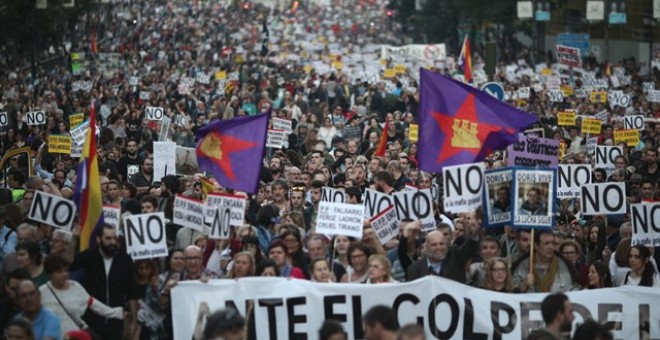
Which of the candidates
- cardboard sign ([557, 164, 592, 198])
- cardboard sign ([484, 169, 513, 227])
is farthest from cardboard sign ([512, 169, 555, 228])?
cardboard sign ([557, 164, 592, 198])

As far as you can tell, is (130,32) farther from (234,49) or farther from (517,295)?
(517,295)

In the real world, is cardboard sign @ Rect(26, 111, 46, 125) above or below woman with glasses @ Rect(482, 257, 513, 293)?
above

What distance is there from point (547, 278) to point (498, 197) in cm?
164

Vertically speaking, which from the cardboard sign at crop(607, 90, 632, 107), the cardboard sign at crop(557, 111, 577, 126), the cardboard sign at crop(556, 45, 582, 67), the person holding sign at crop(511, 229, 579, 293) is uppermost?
the cardboard sign at crop(556, 45, 582, 67)

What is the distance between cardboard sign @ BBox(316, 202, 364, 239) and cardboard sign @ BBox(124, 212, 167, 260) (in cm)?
140

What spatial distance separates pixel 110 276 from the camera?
537 inches

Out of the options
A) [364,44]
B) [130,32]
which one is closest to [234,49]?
[130,32]

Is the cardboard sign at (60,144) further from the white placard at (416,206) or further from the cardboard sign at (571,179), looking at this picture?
the white placard at (416,206)

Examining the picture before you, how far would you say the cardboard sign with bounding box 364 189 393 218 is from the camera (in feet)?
52.5

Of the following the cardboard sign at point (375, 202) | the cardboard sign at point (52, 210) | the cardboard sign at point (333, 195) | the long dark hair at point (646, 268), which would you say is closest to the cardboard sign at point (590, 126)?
the cardboard sign at point (333, 195)

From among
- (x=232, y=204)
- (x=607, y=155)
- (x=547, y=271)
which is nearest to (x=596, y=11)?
(x=607, y=155)

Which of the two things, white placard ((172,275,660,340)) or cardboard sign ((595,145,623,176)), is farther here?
cardboard sign ((595,145,623,176))

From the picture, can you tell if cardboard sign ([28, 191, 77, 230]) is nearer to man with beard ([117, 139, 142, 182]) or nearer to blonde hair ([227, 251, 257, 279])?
blonde hair ([227, 251, 257, 279])

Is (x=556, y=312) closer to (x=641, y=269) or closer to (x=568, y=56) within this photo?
(x=641, y=269)
